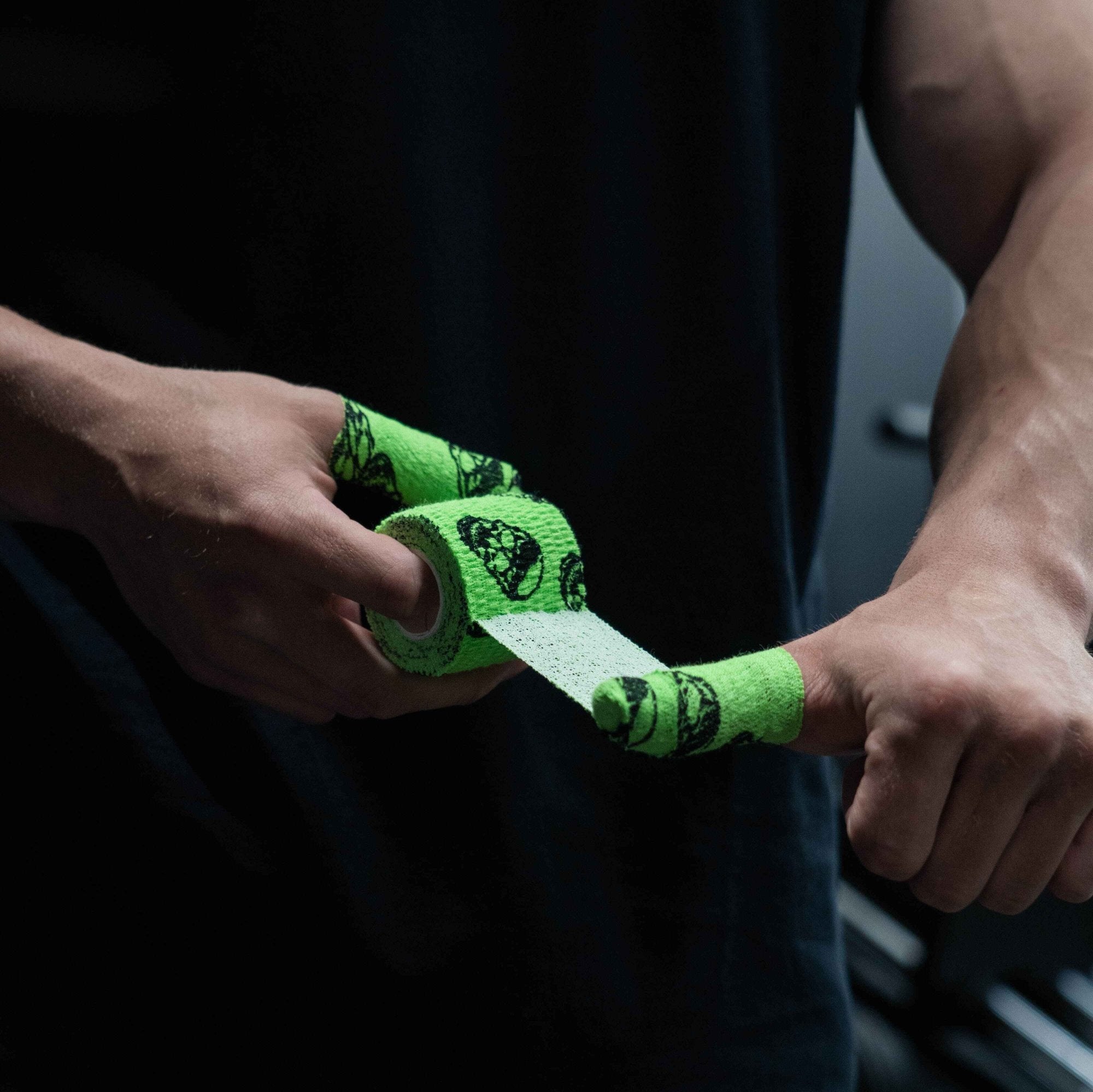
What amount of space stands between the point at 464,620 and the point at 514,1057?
0.39 meters

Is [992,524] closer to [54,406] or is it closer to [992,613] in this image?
[992,613]

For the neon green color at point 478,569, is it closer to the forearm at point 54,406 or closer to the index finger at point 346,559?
the index finger at point 346,559

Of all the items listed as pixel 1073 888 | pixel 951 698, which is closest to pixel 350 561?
pixel 951 698

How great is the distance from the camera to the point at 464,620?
0.55 meters

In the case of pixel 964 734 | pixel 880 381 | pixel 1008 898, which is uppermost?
pixel 964 734

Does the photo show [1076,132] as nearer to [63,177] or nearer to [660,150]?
[660,150]

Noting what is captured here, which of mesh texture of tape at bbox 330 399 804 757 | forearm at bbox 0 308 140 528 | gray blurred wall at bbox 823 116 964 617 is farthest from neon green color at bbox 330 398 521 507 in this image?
gray blurred wall at bbox 823 116 964 617

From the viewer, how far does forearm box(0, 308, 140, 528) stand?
0.58m

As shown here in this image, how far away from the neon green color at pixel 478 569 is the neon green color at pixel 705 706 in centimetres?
11

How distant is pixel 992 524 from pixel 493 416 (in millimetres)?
355

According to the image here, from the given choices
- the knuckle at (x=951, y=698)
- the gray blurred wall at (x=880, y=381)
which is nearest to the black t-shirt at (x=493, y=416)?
the knuckle at (x=951, y=698)

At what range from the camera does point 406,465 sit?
2.04 feet

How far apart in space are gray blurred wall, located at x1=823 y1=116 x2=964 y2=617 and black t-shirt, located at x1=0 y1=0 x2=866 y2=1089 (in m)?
1.54

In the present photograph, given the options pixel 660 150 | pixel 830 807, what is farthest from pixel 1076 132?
pixel 830 807
